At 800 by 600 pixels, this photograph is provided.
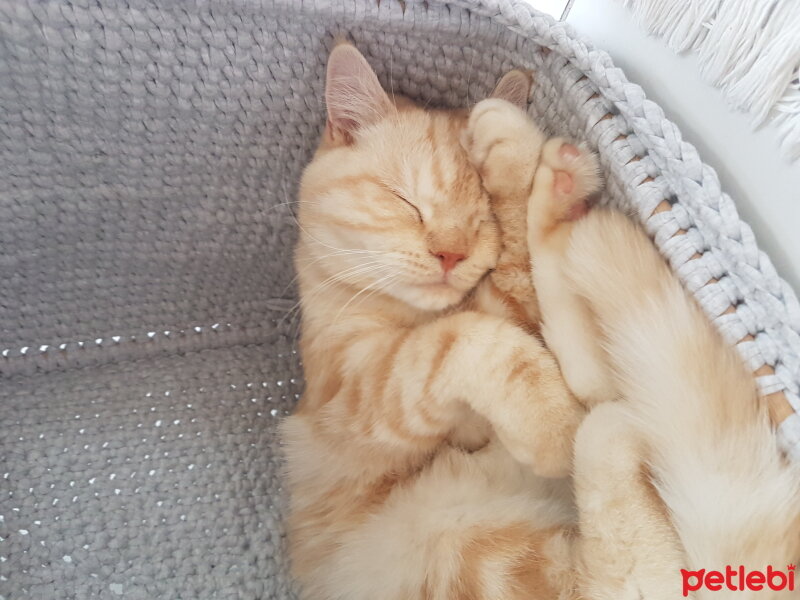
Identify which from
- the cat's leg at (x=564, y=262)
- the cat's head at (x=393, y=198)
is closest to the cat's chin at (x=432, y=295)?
the cat's head at (x=393, y=198)

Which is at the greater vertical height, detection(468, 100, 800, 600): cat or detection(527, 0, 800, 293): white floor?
detection(527, 0, 800, 293): white floor

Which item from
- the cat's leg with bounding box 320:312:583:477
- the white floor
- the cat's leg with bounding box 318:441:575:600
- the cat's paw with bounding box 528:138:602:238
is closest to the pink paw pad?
the cat's paw with bounding box 528:138:602:238

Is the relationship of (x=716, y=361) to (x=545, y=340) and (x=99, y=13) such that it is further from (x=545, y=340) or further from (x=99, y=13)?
(x=99, y=13)

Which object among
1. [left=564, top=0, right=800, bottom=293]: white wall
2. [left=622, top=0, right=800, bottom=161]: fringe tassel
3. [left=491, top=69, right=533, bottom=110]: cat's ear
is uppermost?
[left=622, top=0, right=800, bottom=161]: fringe tassel

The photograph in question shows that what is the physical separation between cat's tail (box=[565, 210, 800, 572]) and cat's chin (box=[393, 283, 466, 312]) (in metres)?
0.23

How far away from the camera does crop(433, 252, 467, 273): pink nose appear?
91 centimetres

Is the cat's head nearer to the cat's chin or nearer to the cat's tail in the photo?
the cat's chin

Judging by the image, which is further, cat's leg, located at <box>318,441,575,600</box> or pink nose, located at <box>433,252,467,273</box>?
pink nose, located at <box>433,252,467,273</box>

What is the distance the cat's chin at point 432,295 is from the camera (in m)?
0.94

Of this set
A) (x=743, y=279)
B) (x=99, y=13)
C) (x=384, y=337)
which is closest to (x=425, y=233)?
(x=384, y=337)

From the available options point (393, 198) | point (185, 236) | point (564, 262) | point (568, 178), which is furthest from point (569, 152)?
point (185, 236)

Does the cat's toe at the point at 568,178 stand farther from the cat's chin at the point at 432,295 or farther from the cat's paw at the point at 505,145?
the cat's chin at the point at 432,295

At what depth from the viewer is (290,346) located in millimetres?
1312

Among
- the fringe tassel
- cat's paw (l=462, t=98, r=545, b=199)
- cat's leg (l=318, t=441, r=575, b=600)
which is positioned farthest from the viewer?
cat's paw (l=462, t=98, r=545, b=199)
